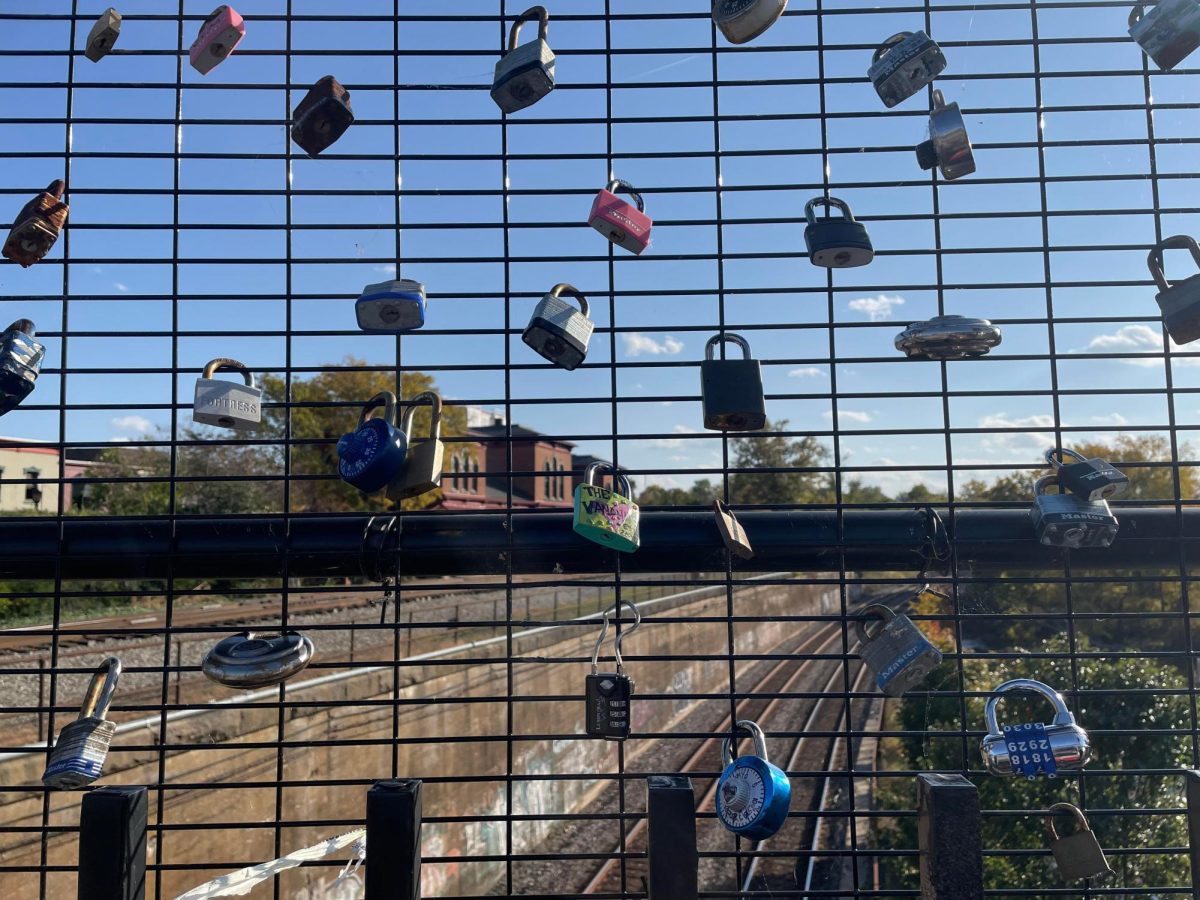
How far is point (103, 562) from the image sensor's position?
2809 millimetres

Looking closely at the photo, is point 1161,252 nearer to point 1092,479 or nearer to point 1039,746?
point 1092,479

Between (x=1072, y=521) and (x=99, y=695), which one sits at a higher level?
(x=1072, y=521)

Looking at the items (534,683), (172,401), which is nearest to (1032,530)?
(172,401)

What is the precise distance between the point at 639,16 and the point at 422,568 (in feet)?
7.16

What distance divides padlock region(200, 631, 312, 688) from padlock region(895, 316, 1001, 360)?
2.18m

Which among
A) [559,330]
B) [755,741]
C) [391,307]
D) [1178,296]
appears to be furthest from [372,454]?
[1178,296]

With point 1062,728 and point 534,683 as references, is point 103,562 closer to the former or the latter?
point 1062,728

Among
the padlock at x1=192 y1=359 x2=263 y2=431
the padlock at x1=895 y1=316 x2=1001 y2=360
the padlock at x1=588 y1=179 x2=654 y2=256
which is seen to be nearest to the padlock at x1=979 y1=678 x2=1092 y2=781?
the padlock at x1=895 y1=316 x2=1001 y2=360

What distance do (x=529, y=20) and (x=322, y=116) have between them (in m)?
0.82

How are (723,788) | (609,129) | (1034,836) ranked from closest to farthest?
(723,788) < (609,129) < (1034,836)

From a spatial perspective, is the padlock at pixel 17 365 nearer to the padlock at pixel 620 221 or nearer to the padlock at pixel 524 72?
the padlock at pixel 524 72

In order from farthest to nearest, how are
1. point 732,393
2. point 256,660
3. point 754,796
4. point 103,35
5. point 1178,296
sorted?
point 103,35 < point 1178,296 < point 732,393 < point 256,660 < point 754,796

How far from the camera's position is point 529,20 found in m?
2.89

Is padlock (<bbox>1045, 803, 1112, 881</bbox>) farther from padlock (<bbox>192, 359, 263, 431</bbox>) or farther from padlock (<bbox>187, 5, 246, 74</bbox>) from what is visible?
padlock (<bbox>187, 5, 246, 74</bbox>)
